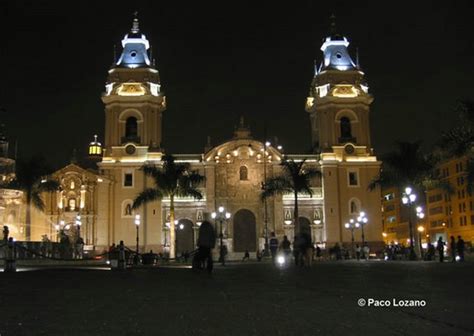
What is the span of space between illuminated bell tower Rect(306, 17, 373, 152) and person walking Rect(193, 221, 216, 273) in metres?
44.1

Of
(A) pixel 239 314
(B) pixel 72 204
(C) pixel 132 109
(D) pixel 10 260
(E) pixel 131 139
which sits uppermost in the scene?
(C) pixel 132 109

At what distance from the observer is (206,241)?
16.1 meters

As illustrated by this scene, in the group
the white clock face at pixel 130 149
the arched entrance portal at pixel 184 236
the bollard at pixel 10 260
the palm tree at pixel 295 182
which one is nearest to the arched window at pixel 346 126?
the palm tree at pixel 295 182

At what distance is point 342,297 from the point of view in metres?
7.60

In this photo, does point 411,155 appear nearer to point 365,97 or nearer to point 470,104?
point 470,104

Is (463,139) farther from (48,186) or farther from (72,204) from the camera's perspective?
(72,204)

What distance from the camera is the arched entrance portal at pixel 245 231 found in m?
58.2

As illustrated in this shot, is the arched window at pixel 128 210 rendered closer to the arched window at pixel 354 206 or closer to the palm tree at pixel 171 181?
the palm tree at pixel 171 181

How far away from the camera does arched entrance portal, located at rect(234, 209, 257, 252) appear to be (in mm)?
58250

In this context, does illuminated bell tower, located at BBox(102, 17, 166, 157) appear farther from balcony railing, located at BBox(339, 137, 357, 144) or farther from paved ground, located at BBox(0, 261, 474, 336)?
paved ground, located at BBox(0, 261, 474, 336)

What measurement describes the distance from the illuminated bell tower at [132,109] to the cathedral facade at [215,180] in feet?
0.32

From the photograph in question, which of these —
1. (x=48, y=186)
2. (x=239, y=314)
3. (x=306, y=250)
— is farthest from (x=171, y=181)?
(x=239, y=314)

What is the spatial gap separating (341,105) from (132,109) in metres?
20.8

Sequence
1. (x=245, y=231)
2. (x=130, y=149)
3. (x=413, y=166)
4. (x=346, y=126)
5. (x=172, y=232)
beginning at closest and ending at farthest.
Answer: (x=413, y=166) → (x=172, y=232) → (x=130, y=149) → (x=245, y=231) → (x=346, y=126)
